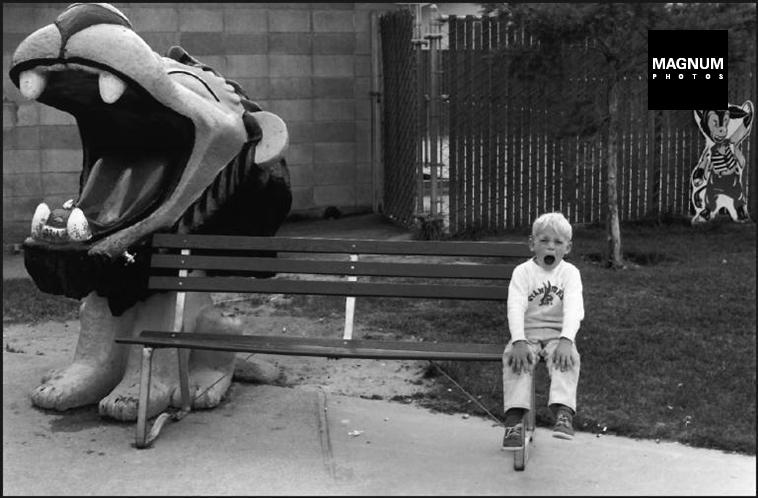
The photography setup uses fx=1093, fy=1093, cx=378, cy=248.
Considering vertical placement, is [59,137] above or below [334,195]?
above

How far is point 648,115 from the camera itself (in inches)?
453

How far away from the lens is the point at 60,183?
10.8 meters

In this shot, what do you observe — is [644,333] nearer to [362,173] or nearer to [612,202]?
[612,202]

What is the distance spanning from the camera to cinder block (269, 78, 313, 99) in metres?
11.4

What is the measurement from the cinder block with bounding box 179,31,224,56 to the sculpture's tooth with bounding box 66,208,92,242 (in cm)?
655

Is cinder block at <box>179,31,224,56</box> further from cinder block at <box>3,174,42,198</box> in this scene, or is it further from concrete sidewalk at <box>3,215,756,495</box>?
concrete sidewalk at <box>3,215,756,495</box>

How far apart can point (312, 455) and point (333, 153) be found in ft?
24.5

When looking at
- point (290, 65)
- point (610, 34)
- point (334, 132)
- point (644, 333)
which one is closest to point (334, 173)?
point (334, 132)

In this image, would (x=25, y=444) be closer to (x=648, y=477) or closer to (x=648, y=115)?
(x=648, y=477)

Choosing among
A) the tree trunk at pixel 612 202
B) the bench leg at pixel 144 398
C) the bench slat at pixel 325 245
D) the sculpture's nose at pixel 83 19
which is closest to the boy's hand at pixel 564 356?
the bench slat at pixel 325 245

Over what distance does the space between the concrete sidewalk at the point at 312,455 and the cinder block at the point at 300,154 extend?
20.7ft

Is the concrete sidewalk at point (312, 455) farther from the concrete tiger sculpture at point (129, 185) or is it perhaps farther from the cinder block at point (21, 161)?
the cinder block at point (21, 161)

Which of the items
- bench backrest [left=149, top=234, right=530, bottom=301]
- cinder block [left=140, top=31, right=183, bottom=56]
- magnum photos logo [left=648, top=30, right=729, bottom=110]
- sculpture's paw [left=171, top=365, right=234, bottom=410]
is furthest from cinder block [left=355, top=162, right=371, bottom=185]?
bench backrest [left=149, top=234, right=530, bottom=301]

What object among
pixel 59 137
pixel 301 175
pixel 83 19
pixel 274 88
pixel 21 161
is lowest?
pixel 301 175
